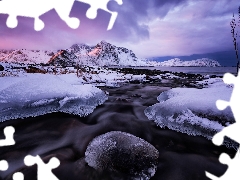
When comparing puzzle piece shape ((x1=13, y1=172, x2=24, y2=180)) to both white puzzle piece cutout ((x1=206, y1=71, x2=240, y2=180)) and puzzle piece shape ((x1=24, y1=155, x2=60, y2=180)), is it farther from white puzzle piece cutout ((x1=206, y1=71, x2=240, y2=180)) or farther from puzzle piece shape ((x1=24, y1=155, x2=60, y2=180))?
white puzzle piece cutout ((x1=206, y1=71, x2=240, y2=180))

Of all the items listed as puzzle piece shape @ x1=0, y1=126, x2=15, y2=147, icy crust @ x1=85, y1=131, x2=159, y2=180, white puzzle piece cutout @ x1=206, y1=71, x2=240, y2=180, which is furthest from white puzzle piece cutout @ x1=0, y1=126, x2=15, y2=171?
white puzzle piece cutout @ x1=206, y1=71, x2=240, y2=180

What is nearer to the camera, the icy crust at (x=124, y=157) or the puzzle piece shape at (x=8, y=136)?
the icy crust at (x=124, y=157)

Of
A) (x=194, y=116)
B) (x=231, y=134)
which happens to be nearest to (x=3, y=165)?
(x=194, y=116)

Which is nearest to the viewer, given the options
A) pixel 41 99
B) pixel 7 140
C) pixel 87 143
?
pixel 87 143

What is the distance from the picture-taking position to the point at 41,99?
4.63 m

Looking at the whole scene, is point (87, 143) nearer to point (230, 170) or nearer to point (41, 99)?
point (41, 99)

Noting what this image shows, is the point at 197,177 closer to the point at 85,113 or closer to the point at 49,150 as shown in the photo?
the point at 49,150

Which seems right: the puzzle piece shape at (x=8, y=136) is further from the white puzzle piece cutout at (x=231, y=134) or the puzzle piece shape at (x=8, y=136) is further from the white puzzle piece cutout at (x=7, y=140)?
the white puzzle piece cutout at (x=231, y=134)

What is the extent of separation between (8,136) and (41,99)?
1202 mm

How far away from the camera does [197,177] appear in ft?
8.13

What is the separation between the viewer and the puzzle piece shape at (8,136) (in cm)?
334

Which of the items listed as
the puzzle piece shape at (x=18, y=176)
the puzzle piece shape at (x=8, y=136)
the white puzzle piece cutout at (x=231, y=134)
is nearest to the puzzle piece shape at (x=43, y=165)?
the puzzle piece shape at (x=18, y=176)

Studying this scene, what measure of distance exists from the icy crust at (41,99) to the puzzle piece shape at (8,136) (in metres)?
0.35

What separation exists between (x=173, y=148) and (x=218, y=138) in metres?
0.90
